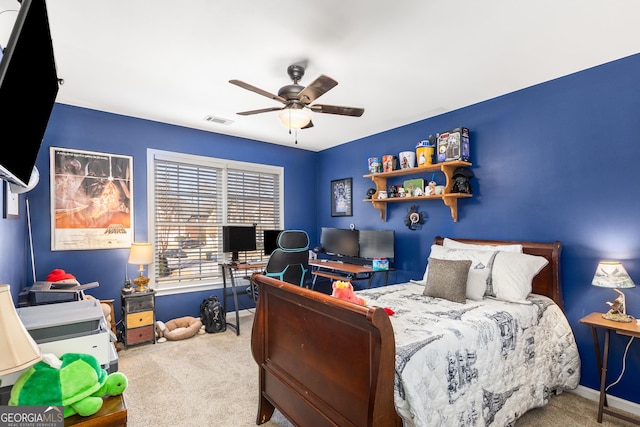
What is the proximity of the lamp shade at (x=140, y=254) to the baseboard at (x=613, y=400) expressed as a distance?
414 cm

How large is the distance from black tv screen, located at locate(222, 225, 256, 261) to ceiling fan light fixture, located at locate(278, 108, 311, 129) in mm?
2207

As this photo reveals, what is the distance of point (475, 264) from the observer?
279 cm

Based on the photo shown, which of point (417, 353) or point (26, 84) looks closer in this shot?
point (26, 84)

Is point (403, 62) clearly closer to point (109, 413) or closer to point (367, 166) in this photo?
point (367, 166)

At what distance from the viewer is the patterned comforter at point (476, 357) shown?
5.07 feet

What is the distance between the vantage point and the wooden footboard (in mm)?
1375

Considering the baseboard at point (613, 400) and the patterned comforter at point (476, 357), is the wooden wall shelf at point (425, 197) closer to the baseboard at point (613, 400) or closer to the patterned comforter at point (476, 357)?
the patterned comforter at point (476, 357)

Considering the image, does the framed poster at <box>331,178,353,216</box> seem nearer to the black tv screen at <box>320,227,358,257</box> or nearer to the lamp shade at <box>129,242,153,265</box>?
the black tv screen at <box>320,227,358,257</box>

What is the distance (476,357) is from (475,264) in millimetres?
1128

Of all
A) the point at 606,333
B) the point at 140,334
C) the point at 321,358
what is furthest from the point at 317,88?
the point at 140,334

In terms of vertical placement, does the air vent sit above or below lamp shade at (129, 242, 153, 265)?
above

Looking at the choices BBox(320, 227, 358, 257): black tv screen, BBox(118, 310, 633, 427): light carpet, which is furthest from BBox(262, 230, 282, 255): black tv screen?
BBox(118, 310, 633, 427): light carpet

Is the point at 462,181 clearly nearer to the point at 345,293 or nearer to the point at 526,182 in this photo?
the point at 526,182

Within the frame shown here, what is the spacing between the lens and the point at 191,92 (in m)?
3.08
